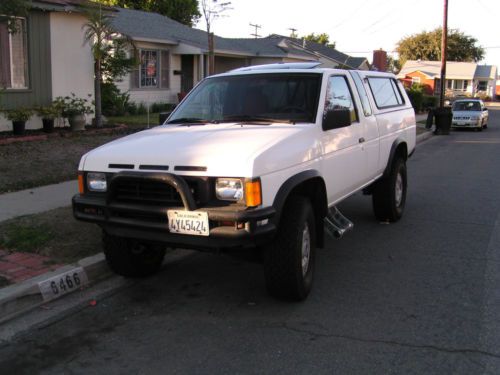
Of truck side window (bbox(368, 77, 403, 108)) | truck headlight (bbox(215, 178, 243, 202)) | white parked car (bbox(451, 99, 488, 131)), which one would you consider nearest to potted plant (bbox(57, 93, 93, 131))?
truck side window (bbox(368, 77, 403, 108))

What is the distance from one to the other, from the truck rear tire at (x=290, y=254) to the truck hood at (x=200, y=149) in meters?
0.59

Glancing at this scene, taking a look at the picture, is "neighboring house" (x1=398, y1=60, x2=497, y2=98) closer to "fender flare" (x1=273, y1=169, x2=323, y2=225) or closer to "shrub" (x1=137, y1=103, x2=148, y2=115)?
"shrub" (x1=137, y1=103, x2=148, y2=115)

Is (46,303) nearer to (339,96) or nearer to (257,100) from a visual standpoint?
(257,100)

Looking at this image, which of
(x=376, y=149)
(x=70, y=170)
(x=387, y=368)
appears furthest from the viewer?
(x=70, y=170)

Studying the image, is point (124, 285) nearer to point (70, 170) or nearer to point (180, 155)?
point (180, 155)

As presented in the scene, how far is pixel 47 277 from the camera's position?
4.85 m

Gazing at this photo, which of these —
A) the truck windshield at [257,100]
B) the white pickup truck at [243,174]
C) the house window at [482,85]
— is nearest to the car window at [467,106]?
the white pickup truck at [243,174]

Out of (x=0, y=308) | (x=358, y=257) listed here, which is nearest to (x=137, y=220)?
(x=0, y=308)

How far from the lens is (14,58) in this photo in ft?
41.1

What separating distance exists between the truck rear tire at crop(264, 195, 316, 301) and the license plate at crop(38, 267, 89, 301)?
1.80 m

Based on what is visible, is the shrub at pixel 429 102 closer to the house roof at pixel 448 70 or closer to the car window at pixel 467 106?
the car window at pixel 467 106

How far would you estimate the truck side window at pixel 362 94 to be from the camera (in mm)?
6293

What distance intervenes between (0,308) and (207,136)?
2.16 metres

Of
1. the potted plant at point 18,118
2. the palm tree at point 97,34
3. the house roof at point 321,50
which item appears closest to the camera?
the potted plant at point 18,118
